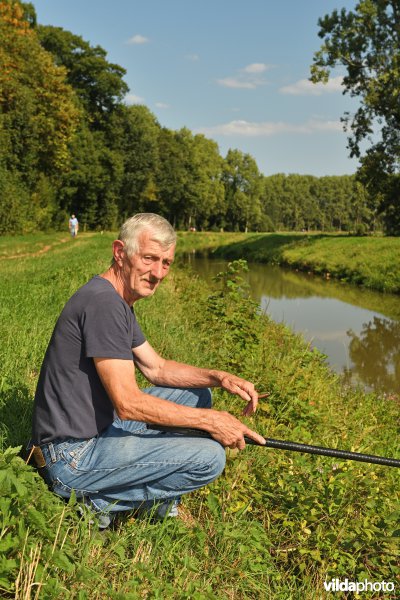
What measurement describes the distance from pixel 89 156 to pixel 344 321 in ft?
123

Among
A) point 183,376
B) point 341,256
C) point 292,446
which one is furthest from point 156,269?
point 341,256

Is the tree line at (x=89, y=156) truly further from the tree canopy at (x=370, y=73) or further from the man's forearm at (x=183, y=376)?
the man's forearm at (x=183, y=376)

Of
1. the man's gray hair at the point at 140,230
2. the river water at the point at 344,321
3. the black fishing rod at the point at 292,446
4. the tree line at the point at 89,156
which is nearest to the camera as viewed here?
the black fishing rod at the point at 292,446

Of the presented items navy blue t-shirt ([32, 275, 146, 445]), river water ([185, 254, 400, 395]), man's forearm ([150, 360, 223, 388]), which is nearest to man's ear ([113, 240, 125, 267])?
navy blue t-shirt ([32, 275, 146, 445])

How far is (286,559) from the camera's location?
11.4 feet

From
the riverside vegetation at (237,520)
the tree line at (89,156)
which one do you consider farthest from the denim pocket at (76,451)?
the tree line at (89,156)

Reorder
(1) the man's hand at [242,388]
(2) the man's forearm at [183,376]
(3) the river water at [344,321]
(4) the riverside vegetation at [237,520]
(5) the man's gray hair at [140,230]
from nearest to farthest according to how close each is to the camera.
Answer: (4) the riverside vegetation at [237,520] → (5) the man's gray hair at [140,230] → (1) the man's hand at [242,388] → (2) the man's forearm at [183,376] → (3) the river water at [344,321]

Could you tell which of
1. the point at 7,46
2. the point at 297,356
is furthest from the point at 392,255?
the point at 7,46

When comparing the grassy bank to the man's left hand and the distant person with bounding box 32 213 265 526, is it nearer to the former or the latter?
the man's left hand

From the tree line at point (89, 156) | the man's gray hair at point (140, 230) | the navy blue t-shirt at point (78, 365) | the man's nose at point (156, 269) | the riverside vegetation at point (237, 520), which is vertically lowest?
the riverside vegetation at point (237, 520)

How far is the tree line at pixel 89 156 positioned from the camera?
32812 millimetres

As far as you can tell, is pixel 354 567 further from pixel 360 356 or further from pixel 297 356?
pixel 360 356

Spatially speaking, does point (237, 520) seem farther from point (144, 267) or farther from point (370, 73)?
point (370, 73)

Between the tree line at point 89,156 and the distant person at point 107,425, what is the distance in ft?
98.3
